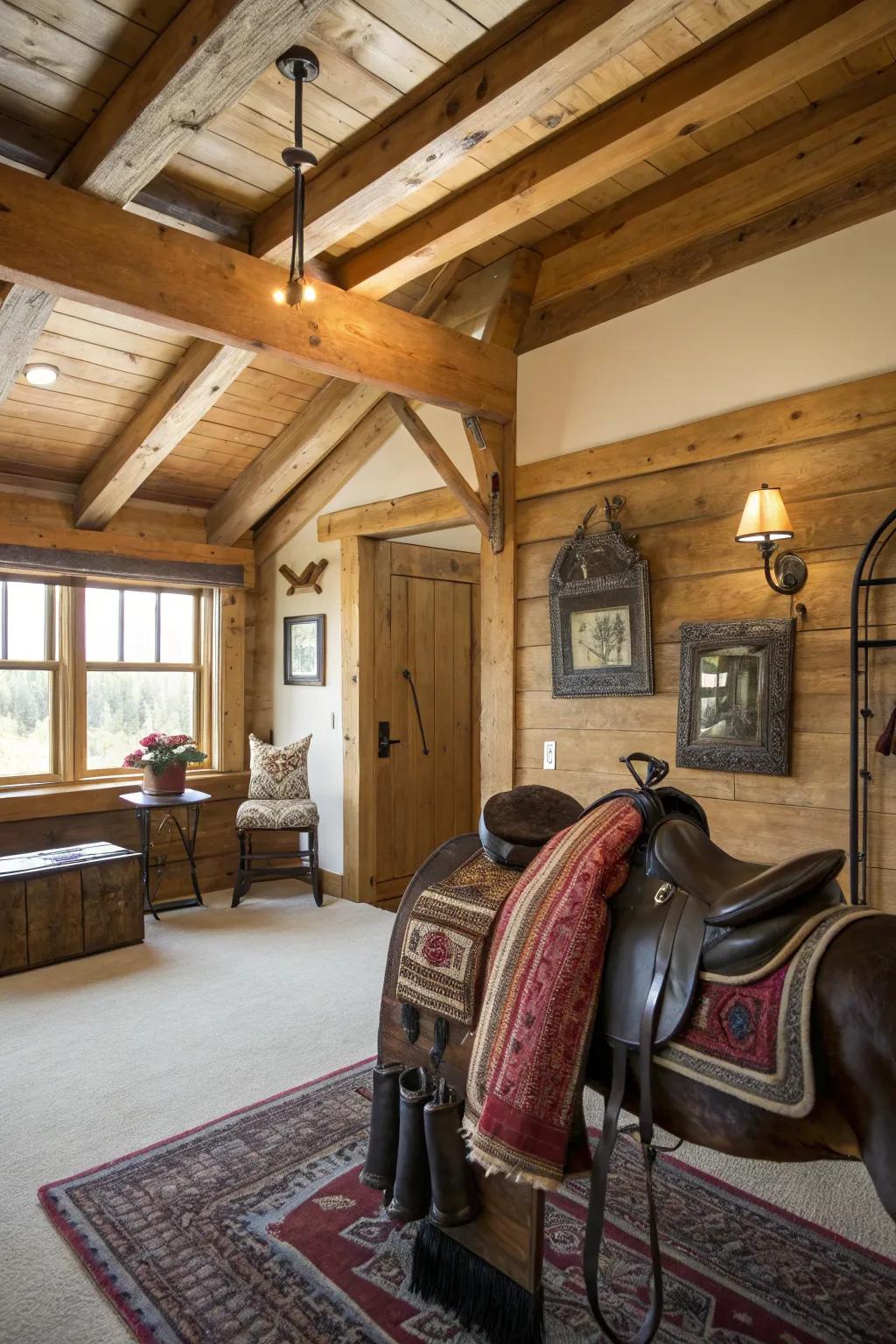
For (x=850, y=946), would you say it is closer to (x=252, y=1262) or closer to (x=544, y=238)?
(x=252, y=1262)

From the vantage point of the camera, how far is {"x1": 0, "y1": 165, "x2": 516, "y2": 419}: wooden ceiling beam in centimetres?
254

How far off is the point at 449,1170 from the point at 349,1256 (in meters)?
0.42

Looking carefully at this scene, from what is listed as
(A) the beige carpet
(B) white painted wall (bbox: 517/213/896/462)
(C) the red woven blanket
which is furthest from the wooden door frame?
(C) the red woven blanket

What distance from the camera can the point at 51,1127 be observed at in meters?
2.45

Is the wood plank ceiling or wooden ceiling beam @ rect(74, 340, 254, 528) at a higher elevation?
the wood plank ceiling

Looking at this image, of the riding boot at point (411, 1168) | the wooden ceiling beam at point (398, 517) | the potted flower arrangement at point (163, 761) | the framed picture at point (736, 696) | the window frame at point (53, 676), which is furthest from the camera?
the window frame at point (53, 676)

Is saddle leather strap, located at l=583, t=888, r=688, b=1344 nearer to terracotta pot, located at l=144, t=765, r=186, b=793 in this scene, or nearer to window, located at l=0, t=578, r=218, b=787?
terracotta pot, located at l=144, t=765, r=186, b=793

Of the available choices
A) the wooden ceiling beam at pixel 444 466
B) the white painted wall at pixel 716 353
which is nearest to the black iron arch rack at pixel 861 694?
the white painted wall at pixel 716 353

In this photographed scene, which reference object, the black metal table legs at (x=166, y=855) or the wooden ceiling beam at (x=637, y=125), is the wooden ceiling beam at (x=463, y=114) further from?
the black metal table legs at (x=166, y=855)

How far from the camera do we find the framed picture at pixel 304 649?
5223 mm

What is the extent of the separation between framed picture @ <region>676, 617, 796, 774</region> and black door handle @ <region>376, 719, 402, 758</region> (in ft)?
7.35

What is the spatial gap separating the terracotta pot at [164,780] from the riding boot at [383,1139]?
317 centimetres

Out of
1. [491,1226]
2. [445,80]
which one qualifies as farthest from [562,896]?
[445,80]

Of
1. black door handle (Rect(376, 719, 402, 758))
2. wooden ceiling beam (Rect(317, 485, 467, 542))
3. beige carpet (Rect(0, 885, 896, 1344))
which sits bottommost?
beige carpet (Rect(0, 885, 896, 1344))
